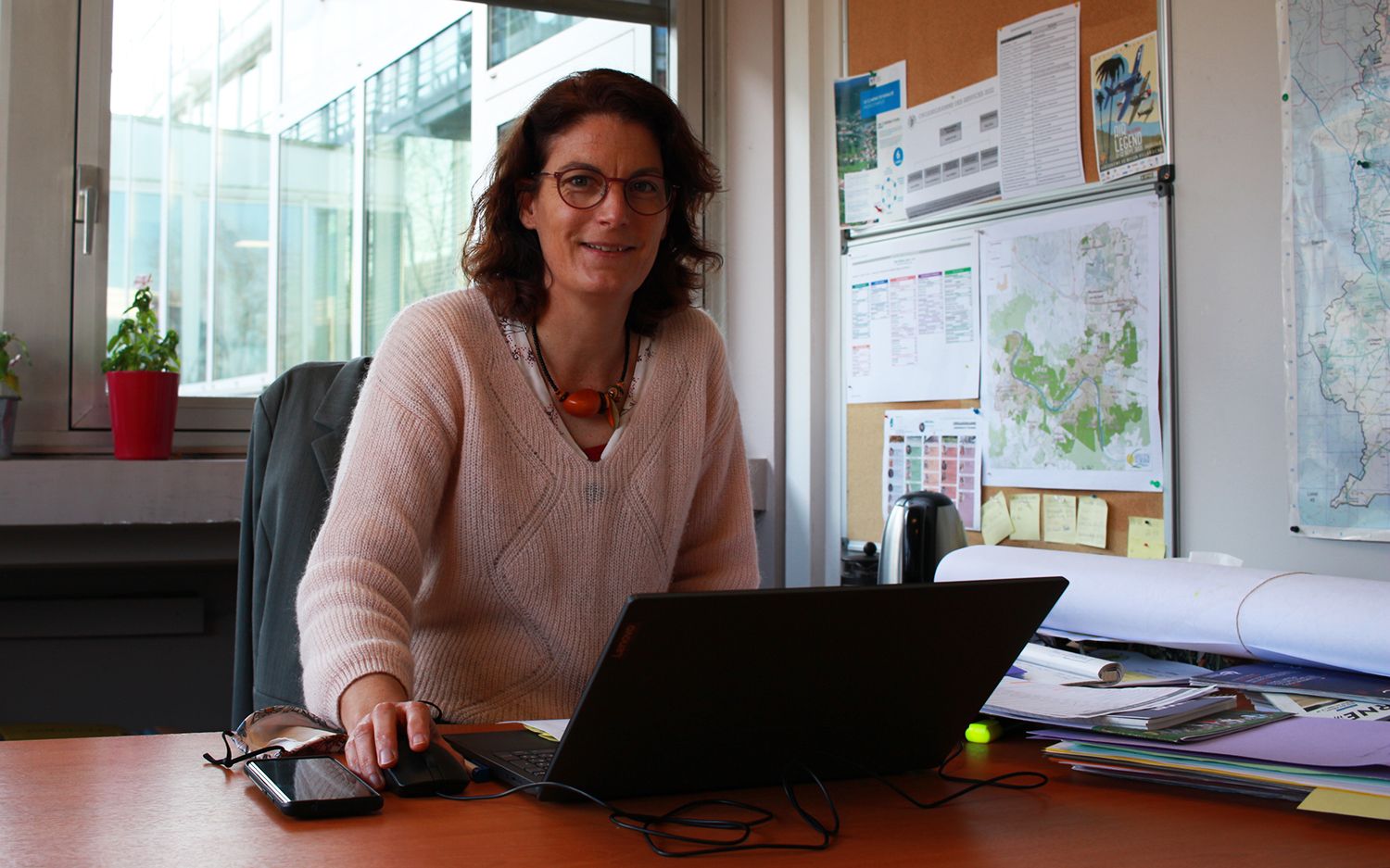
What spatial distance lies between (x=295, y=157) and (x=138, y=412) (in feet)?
2.43

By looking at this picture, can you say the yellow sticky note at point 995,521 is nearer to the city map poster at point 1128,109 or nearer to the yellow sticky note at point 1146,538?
the yellow sticky note at point 1146,538

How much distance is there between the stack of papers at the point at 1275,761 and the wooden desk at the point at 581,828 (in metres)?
0.02

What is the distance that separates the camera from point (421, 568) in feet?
3.71

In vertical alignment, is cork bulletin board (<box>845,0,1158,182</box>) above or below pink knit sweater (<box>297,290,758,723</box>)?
above

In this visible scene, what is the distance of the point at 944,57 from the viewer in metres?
2.09

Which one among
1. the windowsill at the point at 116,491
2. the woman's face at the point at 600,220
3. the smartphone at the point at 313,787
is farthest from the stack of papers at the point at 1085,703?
the windowsill at the point at 116,491

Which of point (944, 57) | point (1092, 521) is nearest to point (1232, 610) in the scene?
point (1092, 521)

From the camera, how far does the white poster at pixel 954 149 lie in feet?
6.50

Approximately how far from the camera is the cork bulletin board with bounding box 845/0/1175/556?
1.74m

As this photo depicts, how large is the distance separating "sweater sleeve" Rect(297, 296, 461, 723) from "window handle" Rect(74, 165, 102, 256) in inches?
51.9

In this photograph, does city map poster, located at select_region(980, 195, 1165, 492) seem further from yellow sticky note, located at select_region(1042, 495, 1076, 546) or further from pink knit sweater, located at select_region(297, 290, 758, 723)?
pink knit sweater, located at select_region(297, 290, 758, 723)

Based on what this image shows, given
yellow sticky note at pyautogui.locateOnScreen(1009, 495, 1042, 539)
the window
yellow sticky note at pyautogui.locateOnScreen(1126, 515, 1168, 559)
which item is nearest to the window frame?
the window

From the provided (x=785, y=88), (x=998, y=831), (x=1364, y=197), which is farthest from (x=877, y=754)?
(x=785, y=88)

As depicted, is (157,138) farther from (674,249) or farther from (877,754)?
(877,754)
